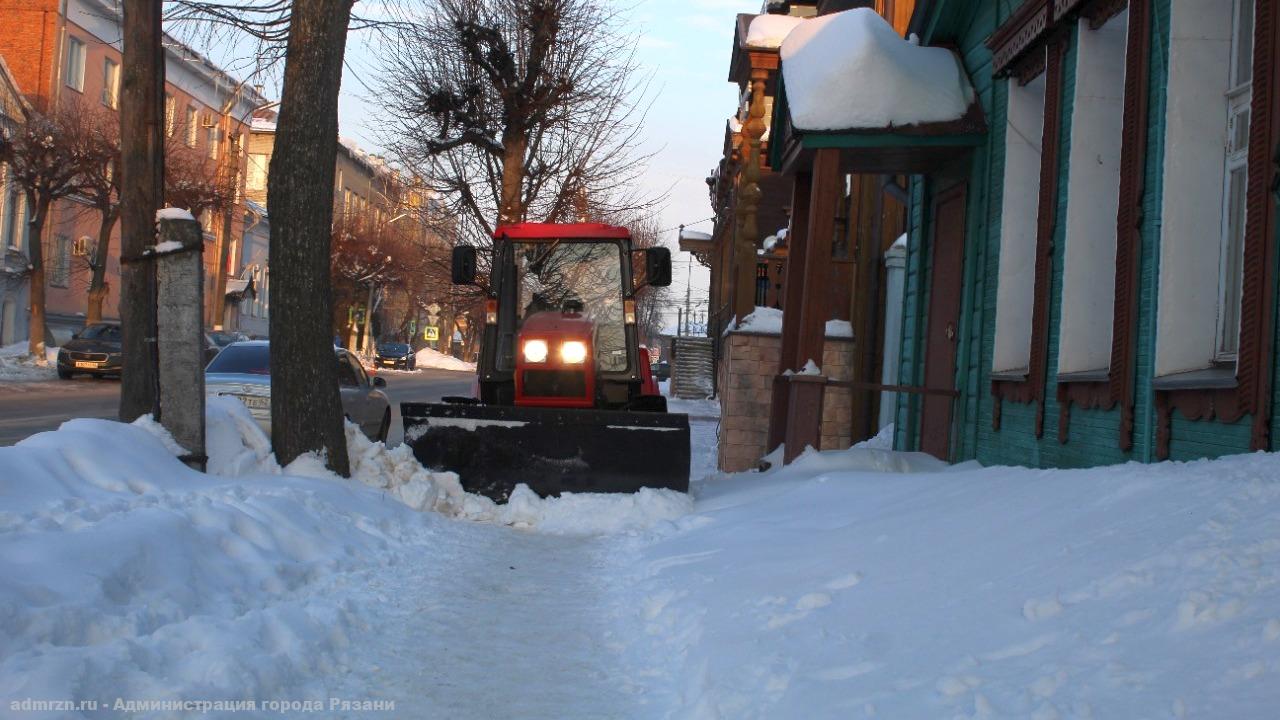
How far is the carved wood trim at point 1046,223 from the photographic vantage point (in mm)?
7910

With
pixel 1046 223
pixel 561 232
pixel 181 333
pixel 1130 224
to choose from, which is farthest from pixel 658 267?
pixel 1130 224

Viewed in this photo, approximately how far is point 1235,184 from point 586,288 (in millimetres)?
6432

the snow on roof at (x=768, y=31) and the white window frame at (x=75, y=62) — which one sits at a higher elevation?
the white window frame at (x=75, y=62)

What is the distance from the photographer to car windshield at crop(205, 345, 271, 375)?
1390 centimetres

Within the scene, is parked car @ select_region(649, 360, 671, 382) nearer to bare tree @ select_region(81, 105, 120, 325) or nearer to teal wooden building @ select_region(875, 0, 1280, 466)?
teal wooden building @ select_region(875, 0, 1280, 466)

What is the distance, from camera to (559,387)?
10703 millimetres

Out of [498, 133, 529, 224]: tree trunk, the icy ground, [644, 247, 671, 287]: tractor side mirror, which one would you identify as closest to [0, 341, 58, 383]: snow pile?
[498, 133, 529, 224]: tree trunk

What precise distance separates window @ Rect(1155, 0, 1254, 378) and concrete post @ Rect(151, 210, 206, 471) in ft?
19.7

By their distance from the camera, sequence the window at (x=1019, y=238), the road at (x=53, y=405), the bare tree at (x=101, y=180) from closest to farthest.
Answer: the window at (x=1019, y=238)
the road at (x=53, y=405)
the bare tree at (x=101, y=180)

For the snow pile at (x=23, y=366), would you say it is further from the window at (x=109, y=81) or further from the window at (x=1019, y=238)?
the window at (x=1019, y=238)

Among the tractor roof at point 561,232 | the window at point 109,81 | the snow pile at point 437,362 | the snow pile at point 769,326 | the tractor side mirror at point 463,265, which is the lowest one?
the snow pile at point 437,362

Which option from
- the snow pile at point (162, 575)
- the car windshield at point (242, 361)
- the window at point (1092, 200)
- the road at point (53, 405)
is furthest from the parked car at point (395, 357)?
the window at point (1092, 200)

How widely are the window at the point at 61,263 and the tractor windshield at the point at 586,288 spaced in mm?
32937

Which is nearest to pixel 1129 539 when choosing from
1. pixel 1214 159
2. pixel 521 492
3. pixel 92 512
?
pixel 1214 159
